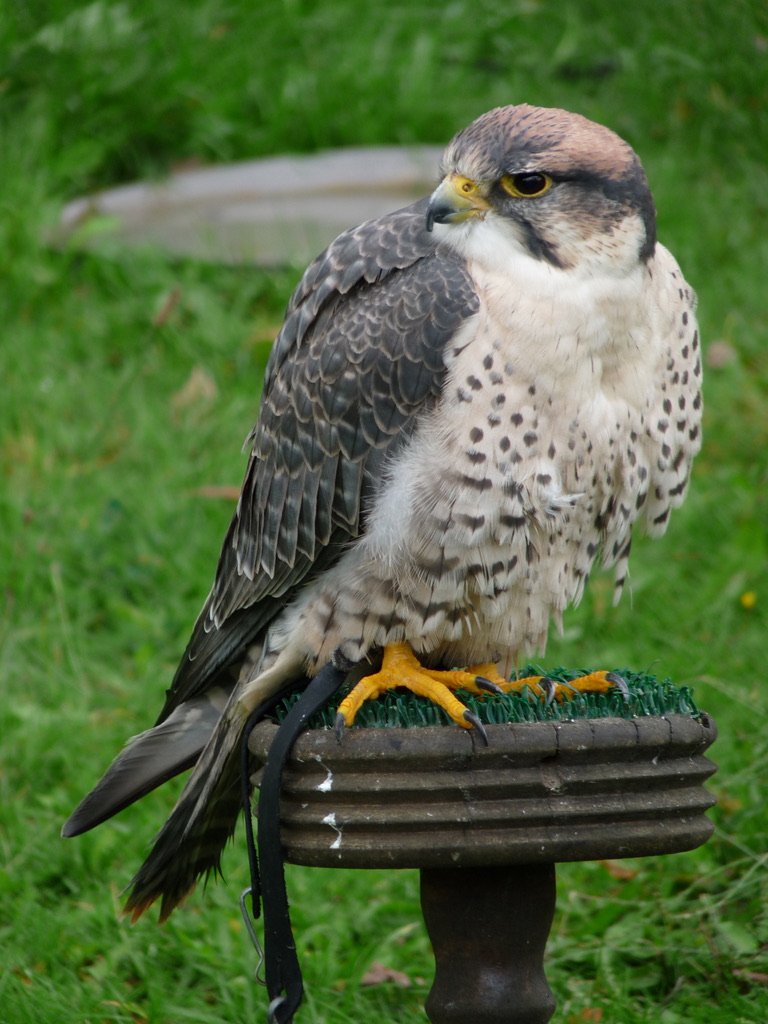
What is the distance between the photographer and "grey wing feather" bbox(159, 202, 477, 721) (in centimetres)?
233

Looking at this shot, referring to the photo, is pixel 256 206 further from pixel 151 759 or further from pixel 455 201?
pixel 151 759

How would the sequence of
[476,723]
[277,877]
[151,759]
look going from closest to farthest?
[476,723], [277,877], [151,759]

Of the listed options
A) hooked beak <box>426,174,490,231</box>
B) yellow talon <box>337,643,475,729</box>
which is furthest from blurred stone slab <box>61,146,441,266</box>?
yellow talon <box>337,643,475,729</box>

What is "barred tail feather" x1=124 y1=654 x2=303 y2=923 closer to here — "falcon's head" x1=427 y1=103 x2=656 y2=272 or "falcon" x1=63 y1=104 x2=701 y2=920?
"falcon" x1=63 y1=104 x2=701 y2=920

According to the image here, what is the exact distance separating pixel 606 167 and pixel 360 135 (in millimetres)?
4347

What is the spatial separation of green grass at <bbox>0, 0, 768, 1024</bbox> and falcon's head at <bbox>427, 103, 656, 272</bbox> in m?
1.46

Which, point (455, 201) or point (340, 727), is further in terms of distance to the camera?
point (455, 201)

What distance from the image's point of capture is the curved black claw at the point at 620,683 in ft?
7.44

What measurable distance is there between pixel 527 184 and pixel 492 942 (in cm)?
145

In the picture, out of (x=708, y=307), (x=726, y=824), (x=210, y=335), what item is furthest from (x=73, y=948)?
(x=708, y=307)

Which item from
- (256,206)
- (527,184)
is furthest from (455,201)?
(256,206)

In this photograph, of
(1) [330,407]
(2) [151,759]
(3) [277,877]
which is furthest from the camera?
(2) [151,759]

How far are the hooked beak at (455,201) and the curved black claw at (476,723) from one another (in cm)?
96

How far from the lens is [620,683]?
91.3 inches
